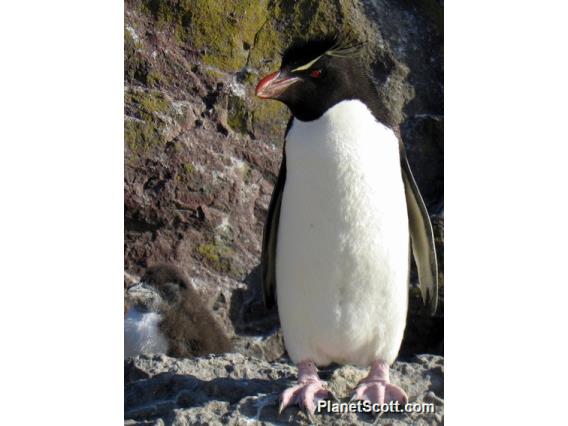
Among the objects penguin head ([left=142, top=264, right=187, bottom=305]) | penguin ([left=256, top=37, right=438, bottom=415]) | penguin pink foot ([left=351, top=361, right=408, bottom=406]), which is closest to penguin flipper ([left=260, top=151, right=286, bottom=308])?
penguin ([left=256, top=37, right=438, bottom=415])

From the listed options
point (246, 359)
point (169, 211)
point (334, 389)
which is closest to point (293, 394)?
point (334, 389)

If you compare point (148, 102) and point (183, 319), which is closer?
point (148, 102)

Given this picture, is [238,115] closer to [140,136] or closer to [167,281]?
[140,136]

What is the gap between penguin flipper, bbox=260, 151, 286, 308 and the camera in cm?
372

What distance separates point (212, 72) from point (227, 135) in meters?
0.24

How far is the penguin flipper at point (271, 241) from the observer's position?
372 cm

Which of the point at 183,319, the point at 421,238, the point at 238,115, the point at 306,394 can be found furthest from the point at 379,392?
the point at 238,115

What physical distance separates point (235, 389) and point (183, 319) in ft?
2.81

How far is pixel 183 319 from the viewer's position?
443cm

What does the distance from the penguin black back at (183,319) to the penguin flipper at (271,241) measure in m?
0.52

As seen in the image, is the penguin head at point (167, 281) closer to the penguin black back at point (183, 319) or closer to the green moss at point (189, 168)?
the penguin black back at point (183, 319)

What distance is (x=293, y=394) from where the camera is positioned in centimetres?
344

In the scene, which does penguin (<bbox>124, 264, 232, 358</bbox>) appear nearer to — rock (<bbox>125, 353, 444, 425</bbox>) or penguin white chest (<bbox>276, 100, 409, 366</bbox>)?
rock (<bbox>125, 353, 444, 425</bbox>)
